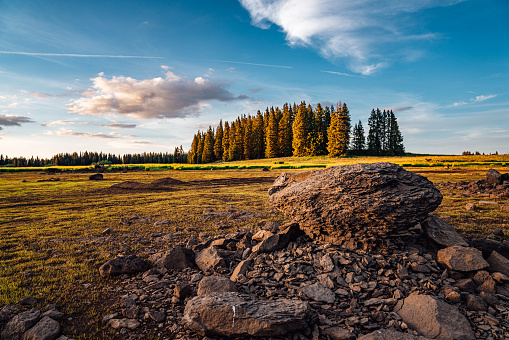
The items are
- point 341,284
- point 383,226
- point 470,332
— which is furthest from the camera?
point 383,226

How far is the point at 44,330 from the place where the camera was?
423 cm

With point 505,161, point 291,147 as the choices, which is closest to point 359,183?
point 505,161

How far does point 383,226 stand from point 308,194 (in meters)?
2.08

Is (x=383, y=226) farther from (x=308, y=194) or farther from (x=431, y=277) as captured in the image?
(x=308, y=194)

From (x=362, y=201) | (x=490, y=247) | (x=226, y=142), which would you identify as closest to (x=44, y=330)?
(x=362, y=201)

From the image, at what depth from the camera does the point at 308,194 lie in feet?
23.5

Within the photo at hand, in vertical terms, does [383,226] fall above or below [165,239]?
above

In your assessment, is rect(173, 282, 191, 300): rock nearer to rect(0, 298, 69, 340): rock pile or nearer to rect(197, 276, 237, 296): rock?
rect(197, 276, 237, 296): rock

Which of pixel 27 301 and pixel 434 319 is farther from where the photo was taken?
A: pixel 27 301

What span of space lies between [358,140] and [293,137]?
27.3 m

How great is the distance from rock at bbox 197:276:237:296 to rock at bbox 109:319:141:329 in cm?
124

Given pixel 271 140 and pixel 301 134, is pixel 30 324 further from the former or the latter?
pixel 271 140

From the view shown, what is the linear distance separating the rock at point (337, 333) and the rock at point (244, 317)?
1.27ft

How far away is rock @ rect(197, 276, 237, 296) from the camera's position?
5.23 m
